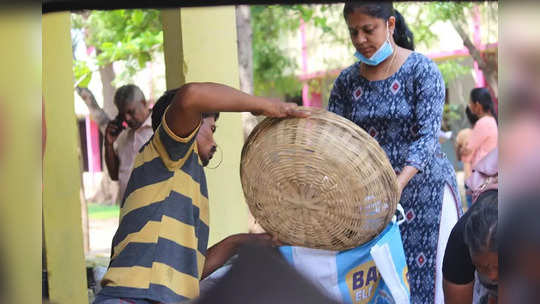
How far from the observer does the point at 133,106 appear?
5.66 meters

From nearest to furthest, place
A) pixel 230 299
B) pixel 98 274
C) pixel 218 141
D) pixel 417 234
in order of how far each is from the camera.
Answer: pixel 230 299, pixel 417 234, pixel 218 141, pixel 98 274

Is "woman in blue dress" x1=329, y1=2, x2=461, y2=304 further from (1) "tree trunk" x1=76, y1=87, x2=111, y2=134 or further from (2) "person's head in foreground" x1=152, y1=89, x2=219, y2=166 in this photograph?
(1) "tree trunk" x1=76, y1=87, x2=111, y2=134

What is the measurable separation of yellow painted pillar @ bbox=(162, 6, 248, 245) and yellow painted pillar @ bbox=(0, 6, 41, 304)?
3158 mm

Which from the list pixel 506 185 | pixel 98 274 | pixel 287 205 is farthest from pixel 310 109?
pixel 98 274

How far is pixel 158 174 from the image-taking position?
2252 millimetres

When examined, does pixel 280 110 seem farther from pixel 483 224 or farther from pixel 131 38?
pixel 131 38

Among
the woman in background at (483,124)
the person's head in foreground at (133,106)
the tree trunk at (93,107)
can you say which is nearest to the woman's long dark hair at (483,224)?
the person's head in foreground at (133,106)

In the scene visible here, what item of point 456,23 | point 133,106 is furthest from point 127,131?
point 456,23

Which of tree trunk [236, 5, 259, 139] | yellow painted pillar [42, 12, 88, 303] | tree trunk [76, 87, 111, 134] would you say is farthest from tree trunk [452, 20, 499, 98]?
yellow painted pillar [42, 12, 88, 303]

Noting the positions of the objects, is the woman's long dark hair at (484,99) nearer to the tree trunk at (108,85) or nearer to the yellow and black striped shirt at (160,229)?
the yellow and black striped shirt at (160,229)

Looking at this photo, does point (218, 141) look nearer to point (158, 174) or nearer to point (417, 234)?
point (417, 234)

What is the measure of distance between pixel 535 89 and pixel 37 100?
0.71 m

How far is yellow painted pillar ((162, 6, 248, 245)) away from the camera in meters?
4.18

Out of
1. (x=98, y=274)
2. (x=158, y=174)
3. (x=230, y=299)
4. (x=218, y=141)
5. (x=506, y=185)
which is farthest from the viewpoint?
(x=98, y=274)
